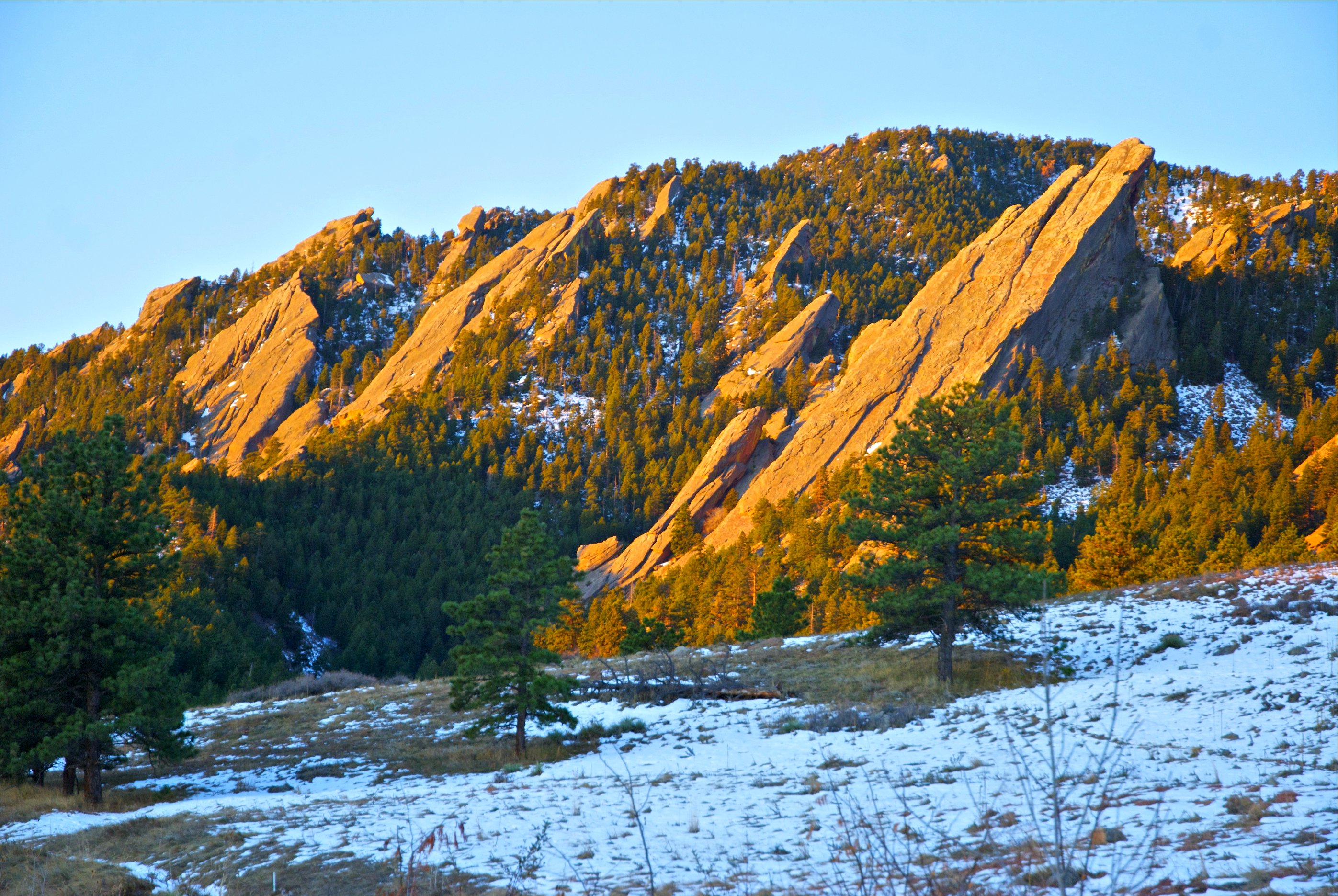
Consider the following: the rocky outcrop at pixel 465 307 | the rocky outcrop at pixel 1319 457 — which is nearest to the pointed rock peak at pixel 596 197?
the rocky outcrop at pixel 465 307

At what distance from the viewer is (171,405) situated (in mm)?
138375

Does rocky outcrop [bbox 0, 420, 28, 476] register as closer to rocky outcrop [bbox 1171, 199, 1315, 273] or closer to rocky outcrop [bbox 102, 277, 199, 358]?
rocky outcrop [bbox 102, 277, 199, 358]

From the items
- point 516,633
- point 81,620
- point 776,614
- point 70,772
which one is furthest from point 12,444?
point 516,633

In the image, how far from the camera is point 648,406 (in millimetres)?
122125

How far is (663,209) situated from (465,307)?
46.5 meters

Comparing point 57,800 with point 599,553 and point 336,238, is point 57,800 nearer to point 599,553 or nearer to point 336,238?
point 599,553

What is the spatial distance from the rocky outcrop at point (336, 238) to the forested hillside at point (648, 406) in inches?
35.5

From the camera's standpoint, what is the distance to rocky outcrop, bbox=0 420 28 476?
127969 millimetres

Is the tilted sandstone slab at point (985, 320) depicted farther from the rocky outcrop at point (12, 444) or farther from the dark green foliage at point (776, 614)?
the rocky outcrop at point (12, 444)

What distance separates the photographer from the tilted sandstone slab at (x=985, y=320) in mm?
91000

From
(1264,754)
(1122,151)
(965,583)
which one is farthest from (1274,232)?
(1264,754)

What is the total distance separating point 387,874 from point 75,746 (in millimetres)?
12430

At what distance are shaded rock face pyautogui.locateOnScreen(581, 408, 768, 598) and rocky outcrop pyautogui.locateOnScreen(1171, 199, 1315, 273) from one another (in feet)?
238

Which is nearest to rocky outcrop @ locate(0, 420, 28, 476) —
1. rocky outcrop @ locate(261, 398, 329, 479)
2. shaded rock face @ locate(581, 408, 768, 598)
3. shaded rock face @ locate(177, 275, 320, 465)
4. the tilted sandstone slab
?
shaded rock face @ locate(177, 275, 320, 465)
